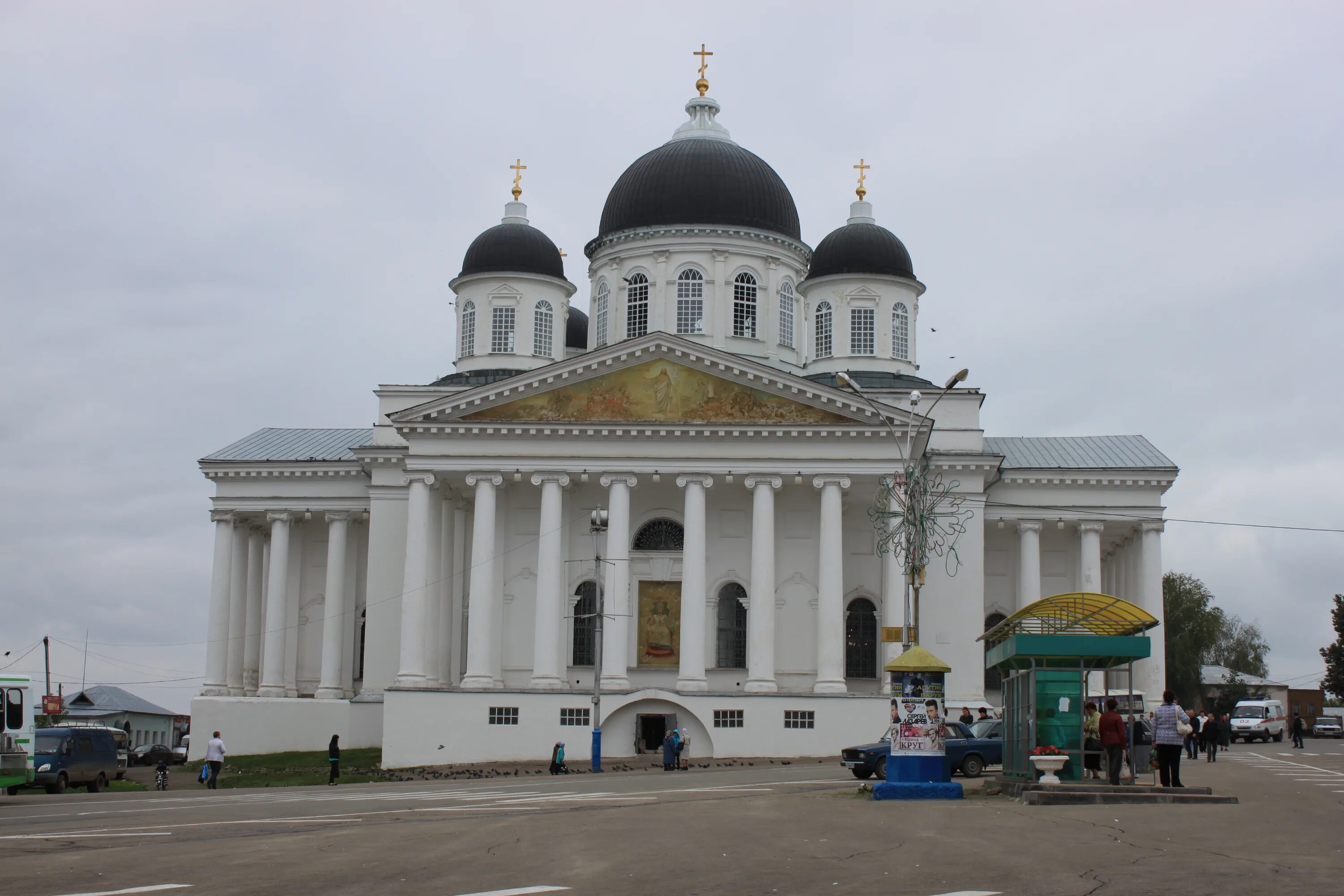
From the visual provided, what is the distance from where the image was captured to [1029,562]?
51875 mm

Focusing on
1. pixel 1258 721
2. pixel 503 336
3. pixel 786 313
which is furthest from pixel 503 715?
pixel 1258 721

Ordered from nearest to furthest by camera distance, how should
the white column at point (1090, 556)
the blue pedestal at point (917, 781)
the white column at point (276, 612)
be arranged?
the blue pedestal at point (917, 781)
the white column at point (1090, 556)
the white column at point (276, 612)

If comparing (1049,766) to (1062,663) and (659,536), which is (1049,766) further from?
(659,536)

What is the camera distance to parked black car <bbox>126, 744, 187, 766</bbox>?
6712 cm

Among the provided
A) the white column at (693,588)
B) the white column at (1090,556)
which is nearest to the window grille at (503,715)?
the white column at (693,588)

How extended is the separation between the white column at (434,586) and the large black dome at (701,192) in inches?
548

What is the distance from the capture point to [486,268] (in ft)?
182

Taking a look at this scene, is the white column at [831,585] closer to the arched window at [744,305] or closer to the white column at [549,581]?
the white column at [549,581]

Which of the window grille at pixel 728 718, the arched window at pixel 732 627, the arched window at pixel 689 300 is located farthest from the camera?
the arched window at pixel 689 300

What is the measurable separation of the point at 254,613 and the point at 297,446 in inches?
256

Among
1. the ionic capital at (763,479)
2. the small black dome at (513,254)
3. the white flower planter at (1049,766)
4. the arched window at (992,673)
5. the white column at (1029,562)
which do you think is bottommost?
the white flower planter at (1049,766)

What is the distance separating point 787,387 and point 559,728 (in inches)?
476

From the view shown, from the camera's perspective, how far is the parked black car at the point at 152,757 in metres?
67.1

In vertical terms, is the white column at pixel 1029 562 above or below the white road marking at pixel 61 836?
above
